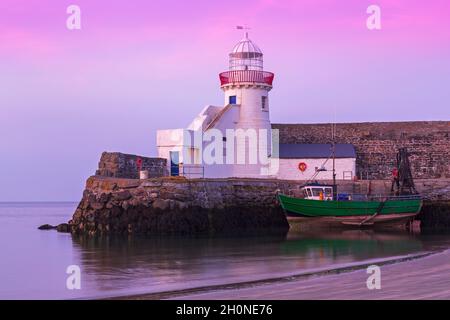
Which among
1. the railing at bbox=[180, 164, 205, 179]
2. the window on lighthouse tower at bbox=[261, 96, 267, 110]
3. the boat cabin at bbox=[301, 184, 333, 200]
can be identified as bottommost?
the boat cabin at bbox=[301, 184, 333, 200]

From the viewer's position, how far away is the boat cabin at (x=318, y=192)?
21750 millimetres

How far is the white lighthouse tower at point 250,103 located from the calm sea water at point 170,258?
18.8ft

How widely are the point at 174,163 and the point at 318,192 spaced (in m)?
5.59

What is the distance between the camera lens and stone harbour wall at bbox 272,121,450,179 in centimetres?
2725

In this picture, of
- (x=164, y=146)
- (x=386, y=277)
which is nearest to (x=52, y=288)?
(x=386, y=277)

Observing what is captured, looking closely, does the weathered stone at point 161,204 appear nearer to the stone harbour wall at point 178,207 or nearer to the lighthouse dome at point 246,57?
the stone harbour wall at point 178,207

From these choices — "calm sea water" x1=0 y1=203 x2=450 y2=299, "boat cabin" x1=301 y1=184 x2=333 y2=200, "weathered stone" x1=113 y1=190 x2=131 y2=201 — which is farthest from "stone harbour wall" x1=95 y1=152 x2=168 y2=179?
"boat cabin" x1=301 y1=184 x2=333 y2=200

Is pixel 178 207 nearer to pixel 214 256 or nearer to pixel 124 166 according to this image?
pixel 124 166

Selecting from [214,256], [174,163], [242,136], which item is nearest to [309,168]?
[242,136]

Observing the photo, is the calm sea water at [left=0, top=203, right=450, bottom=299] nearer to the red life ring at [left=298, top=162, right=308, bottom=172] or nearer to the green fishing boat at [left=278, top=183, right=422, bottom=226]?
the green fishing boat at [left=278, top=183, right=422, bottom=226]

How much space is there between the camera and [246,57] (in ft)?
85.4

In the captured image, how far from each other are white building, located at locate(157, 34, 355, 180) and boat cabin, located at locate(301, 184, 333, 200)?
11.0 ft

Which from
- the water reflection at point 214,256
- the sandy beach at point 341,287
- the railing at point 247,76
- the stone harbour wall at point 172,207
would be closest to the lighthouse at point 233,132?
the railing at point 247,76
